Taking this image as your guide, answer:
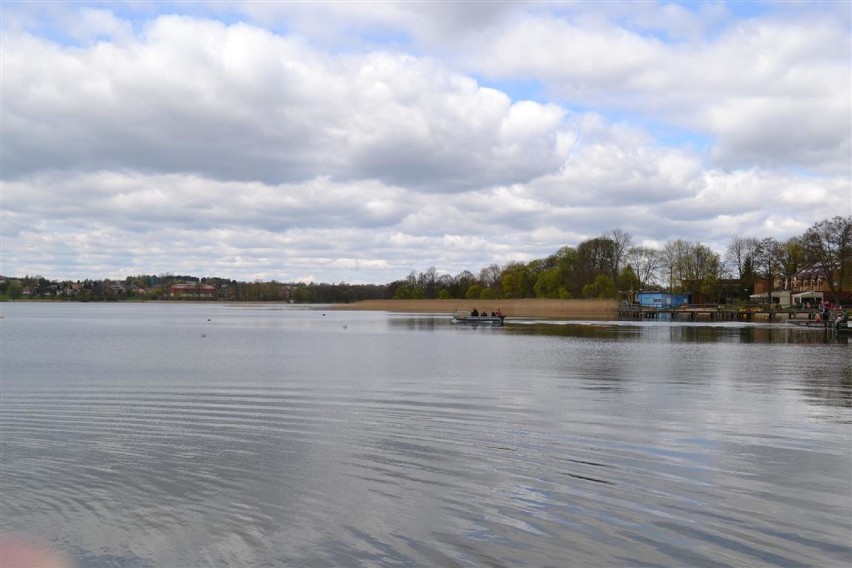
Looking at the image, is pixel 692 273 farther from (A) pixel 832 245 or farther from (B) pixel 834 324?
(B) pixel 834 324

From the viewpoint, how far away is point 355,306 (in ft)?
435

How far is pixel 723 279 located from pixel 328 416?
9435 cm

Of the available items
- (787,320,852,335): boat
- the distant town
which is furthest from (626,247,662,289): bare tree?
(787,320,852,335): boat

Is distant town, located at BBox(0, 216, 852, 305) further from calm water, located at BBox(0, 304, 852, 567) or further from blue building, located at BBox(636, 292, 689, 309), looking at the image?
calm water, located at BBox(0, 304, 852, 567)

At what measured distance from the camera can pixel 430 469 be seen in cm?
1066

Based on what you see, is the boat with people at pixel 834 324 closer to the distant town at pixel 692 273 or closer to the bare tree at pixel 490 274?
the distant town at pixel 692 273

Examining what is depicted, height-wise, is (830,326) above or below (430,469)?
above

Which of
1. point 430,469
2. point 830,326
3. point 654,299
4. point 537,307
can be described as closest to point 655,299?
point 654,299

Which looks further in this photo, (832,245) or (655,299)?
(655,299)


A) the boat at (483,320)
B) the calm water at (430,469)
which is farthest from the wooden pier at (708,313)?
the calm water at (430,469)

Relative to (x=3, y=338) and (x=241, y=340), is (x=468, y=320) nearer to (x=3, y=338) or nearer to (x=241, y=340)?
(x=241, y=340)

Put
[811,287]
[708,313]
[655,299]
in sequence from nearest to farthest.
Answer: [708,313]
[655,299]
[811,287]

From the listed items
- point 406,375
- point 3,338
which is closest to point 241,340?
point 3,338

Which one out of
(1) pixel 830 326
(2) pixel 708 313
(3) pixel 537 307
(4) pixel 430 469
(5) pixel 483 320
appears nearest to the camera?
(4) pixel 430 469
